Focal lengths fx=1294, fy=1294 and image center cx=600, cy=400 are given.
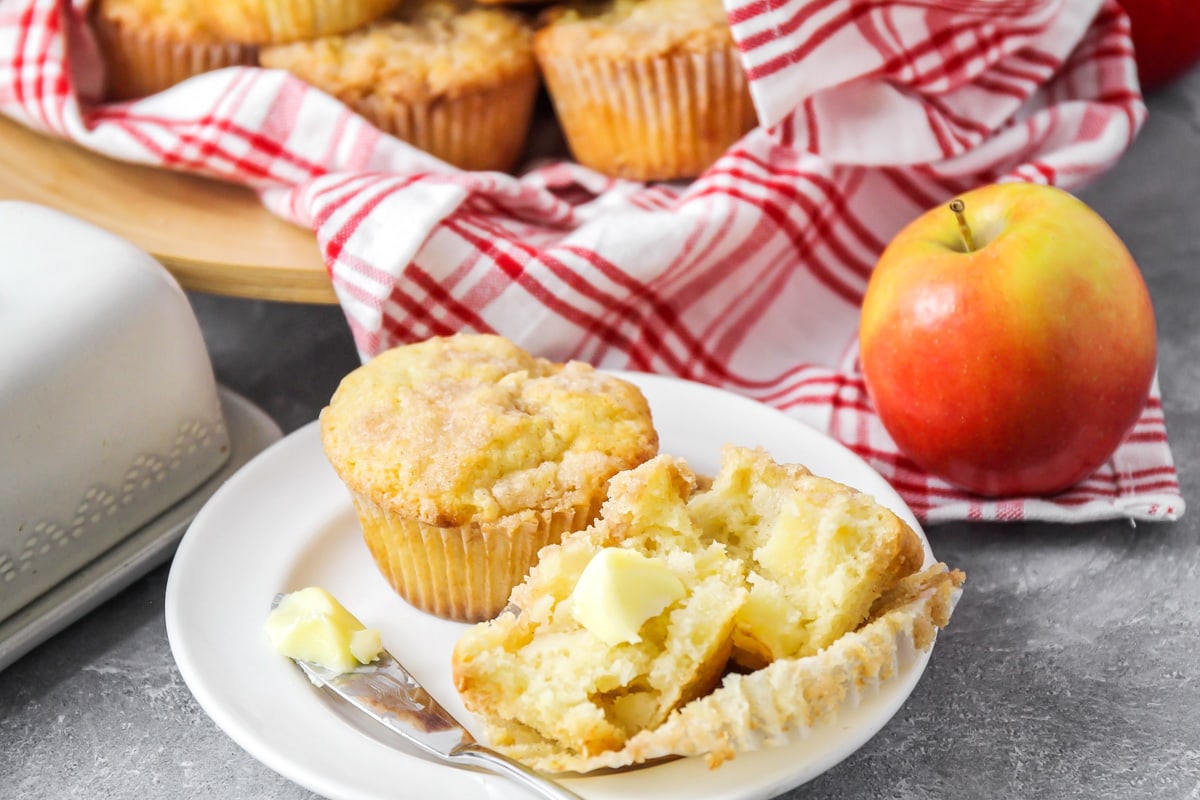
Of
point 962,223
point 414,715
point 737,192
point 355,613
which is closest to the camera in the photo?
point 414,715

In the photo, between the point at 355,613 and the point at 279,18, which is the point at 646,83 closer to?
the point at 279,18

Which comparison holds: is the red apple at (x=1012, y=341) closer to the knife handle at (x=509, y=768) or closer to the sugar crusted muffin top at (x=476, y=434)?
the sugar crusted muffin top at (x=476, y=434)

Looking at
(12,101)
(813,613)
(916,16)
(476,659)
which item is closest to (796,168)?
(916,16)

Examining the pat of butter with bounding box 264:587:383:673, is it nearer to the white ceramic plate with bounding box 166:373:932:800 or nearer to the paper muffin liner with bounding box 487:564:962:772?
the white ceramic plate with bounding box 166:373:932:800

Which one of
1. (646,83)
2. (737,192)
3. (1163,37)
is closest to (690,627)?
(737,192)

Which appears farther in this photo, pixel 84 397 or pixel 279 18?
pixel 279 18

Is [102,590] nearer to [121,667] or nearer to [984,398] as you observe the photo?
[121,667]
